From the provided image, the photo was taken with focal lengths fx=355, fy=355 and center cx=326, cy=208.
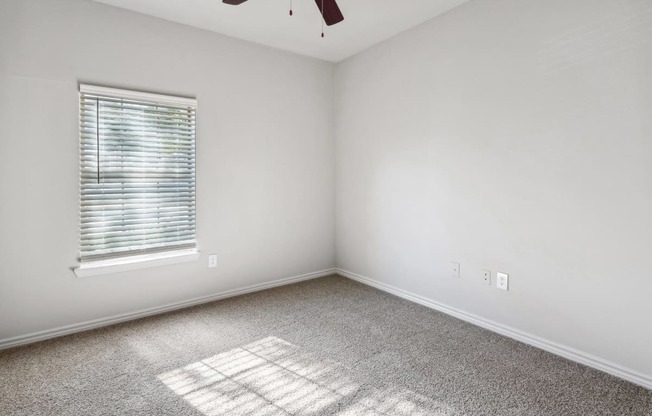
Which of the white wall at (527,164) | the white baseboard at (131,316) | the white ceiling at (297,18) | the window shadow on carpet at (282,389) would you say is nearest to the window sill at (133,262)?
the white baseboard at (131,316)

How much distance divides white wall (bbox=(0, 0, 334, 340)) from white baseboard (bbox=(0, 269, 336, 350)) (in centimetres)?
4

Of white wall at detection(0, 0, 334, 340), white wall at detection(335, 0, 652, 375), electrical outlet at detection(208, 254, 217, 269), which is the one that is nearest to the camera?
white wall at detection(335, 0, 652, 375)

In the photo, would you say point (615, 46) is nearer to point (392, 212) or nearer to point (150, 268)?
point (392, 212)

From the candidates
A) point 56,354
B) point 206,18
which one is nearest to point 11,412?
point 56,354

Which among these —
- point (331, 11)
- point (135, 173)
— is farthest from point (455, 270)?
point (135, 173)

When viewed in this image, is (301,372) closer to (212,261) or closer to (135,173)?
(212,261)

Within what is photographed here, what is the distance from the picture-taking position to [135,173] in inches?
111

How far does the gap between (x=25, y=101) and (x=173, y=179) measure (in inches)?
42.2

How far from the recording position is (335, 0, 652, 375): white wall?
1.97 m

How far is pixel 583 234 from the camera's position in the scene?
2.14 meters

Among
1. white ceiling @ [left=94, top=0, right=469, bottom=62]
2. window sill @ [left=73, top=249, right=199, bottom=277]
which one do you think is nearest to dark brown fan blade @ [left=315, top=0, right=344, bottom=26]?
white ceiling @ [left=94, top=0, right=469, bottom=62]

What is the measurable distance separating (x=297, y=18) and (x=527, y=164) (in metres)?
2.10

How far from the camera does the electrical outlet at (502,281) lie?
253 cm

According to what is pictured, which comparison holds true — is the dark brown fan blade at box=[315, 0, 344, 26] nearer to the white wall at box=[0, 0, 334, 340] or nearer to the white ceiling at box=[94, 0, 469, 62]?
the white ceiling at box=[94, 0, 469, 62]
